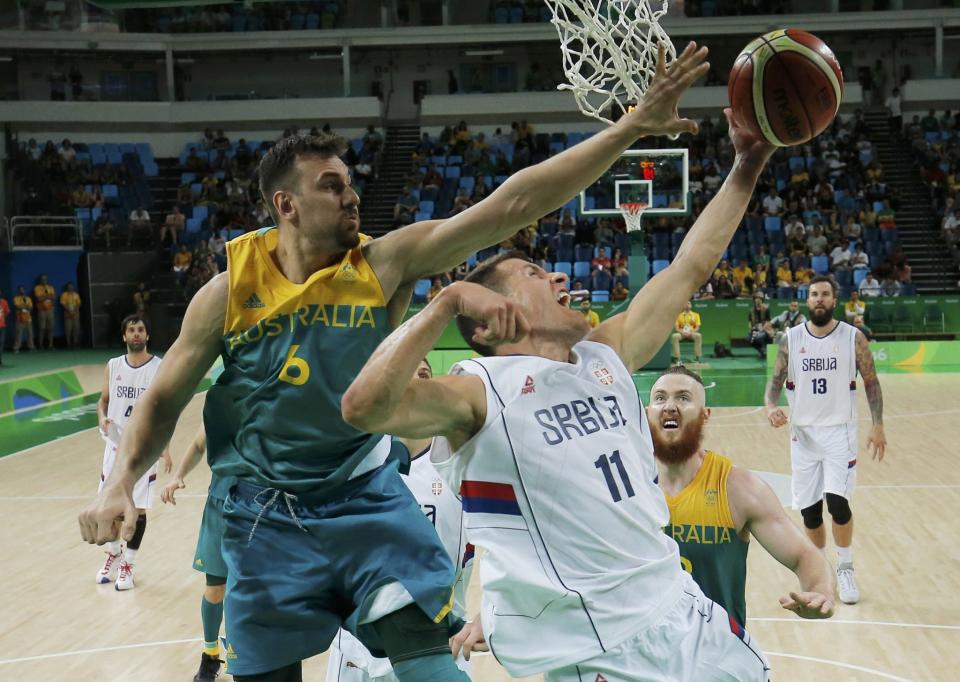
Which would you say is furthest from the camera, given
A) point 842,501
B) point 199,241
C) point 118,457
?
point 199,241

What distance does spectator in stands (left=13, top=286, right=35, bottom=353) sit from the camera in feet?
82.8

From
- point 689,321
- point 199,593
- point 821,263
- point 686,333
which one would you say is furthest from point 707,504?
point 821,263

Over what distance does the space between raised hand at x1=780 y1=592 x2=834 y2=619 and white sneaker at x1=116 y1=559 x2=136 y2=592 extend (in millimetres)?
5891

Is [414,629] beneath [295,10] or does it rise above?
beneath

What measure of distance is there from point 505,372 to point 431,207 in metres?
23.8

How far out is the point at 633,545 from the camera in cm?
278

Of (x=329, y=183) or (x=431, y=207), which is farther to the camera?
(x=431, y=207)

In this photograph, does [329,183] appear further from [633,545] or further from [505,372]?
[633,545]

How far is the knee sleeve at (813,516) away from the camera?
24.8 ft

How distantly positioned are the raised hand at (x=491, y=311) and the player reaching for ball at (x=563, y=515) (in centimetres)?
2

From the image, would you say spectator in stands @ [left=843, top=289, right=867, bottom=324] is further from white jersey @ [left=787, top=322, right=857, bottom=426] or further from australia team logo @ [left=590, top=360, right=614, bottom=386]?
australia team logo @ [left=590, top=360, right=614, bottom=386]

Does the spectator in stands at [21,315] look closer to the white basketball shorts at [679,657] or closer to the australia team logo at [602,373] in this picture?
the australia team logo at [602,373]

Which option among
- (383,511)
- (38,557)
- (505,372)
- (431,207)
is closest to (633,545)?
(505,372)

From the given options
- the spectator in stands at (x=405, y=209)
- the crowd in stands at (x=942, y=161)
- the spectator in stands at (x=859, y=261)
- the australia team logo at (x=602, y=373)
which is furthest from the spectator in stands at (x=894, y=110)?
→ the australia team logo at (x=602, y=373)
